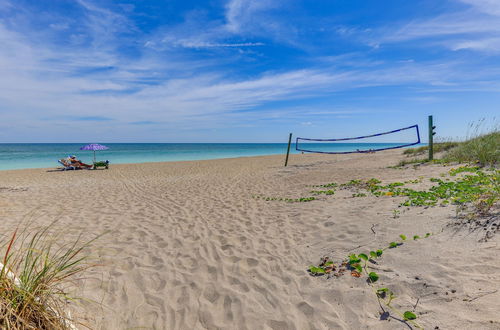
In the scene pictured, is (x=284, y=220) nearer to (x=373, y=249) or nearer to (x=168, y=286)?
(x=373, y=249)

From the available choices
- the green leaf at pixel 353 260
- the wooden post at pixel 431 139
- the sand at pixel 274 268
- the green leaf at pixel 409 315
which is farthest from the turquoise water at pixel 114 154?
the green leaf at pixel 409 315

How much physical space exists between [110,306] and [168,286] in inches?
27.0

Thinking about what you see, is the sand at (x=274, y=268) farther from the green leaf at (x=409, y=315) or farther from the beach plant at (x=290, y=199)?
the beach plant at (x=290, y=199)

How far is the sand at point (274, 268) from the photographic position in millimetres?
2656

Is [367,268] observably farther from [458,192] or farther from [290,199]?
[290,199]

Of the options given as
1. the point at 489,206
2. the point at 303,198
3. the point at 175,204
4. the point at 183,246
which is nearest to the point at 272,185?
the point at 303,198

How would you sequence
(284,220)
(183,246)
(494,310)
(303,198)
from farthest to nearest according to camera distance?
(303,198) → (284,220) → (183,246) → (494,310)

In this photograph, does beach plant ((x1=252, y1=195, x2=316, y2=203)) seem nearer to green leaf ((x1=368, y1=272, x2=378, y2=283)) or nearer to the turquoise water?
green leaf ((x1=368, y1=272, x2=378, y2=283))

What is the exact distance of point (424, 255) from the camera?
332cm

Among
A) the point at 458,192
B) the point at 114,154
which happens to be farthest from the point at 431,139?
the point at 114,154

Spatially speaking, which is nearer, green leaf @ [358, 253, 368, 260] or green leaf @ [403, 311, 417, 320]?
green leaf @ [403, 311, 417, 320]

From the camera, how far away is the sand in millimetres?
2656

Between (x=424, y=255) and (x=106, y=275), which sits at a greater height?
(x=424, y=255)

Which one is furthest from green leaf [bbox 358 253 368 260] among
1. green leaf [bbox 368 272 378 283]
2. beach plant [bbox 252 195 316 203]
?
beach plant [bbox 252 195 316 203]
